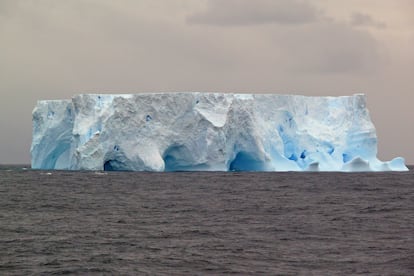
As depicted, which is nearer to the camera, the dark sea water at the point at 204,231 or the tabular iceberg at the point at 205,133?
the dark sea water at the point at 204,231

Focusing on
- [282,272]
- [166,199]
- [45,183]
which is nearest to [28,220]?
[166,199]

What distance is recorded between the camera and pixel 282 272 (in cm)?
1136

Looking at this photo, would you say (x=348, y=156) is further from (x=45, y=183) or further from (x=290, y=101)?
(x=45, y=183)

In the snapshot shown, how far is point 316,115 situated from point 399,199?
12.4m

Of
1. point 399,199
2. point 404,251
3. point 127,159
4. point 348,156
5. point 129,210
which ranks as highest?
point 348,156

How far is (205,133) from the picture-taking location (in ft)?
106

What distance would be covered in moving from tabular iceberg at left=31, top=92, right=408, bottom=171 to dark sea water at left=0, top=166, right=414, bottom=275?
4.94 meters

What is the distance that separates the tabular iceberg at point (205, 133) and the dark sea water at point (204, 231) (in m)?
4.94

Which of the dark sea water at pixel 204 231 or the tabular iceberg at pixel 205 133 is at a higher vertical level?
the tabular iceberg at pixel 205 133

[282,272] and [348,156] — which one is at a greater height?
[348,156]

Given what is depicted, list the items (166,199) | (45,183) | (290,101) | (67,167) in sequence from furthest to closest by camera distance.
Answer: (67,167)
(290,101)
(45,183)
(166,199)

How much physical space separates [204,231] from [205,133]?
54.5 feet

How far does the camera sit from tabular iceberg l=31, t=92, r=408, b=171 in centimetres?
3209

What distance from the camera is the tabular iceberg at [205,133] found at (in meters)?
32.1
